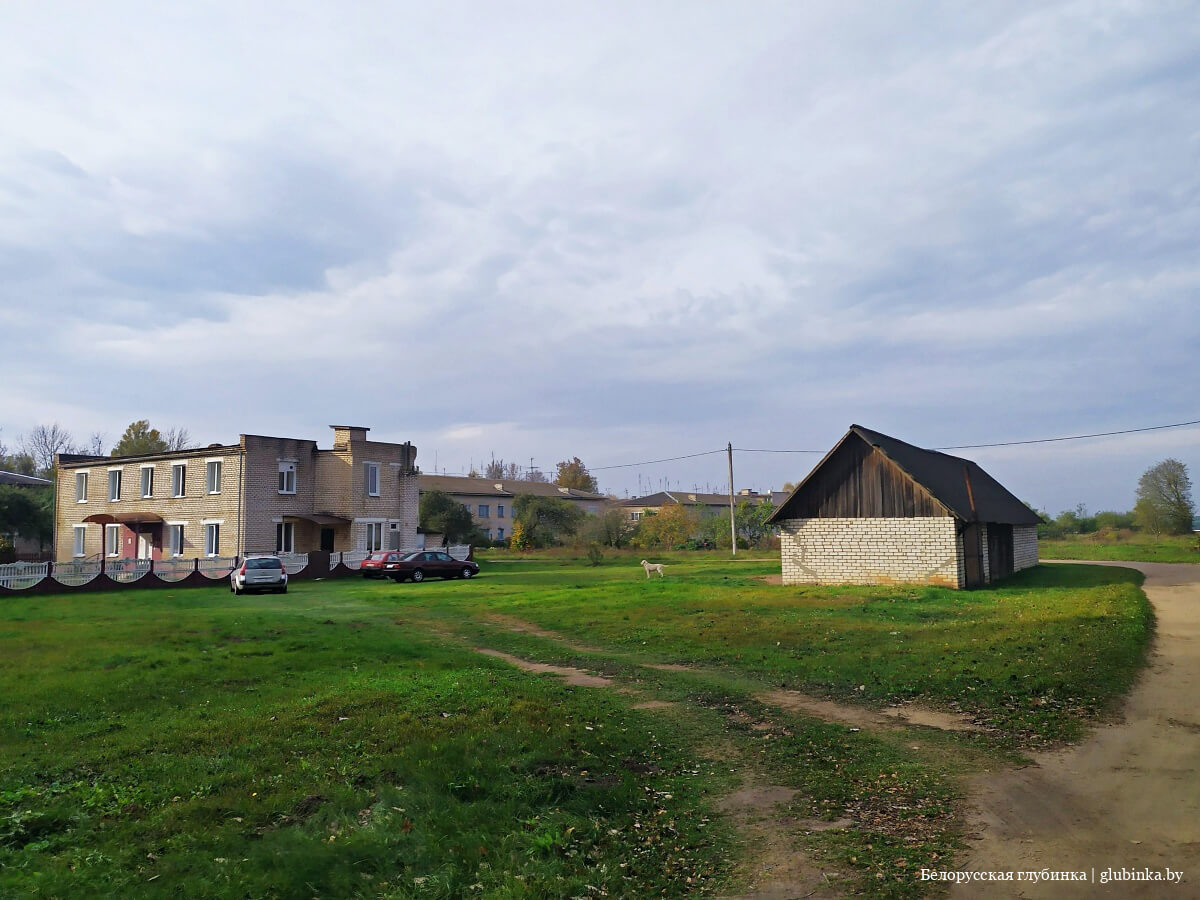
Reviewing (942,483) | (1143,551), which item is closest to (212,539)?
(942,483)

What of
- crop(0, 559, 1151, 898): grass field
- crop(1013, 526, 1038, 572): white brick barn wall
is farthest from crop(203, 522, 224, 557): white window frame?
crop(1013, 526, 1038, 572): white brick barn wall

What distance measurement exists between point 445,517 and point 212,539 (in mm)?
23453

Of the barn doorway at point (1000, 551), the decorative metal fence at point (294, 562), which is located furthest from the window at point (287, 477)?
the barn doorway at point (1000, 551)

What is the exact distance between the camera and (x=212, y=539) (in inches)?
1747

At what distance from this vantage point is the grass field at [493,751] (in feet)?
18.0

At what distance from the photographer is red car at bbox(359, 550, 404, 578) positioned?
1435 inches

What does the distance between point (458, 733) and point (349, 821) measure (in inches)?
96.1

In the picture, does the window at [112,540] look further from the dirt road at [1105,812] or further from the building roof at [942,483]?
the dirt road at [1105,812]

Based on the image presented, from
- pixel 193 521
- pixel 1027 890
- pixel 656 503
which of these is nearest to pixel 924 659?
pixel 1027 890

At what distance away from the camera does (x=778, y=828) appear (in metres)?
6.21

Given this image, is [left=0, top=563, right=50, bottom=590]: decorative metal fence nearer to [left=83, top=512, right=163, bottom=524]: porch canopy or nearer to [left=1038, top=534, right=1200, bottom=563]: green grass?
[left=83, top=512, right=163, bottom=524]: porch canopy

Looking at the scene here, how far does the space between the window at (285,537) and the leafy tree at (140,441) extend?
36.8 metres

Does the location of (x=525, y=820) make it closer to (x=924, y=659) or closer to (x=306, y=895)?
(x=306, y=895)

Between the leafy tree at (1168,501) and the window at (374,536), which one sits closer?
the window at (374,536)
